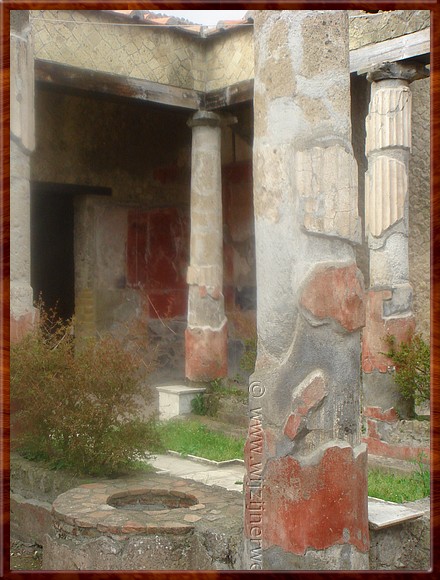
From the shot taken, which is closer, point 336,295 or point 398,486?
point 336,295

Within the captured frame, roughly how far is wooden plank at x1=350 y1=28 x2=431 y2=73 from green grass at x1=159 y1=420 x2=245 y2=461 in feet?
9.64

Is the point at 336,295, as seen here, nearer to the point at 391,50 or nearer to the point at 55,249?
the point at 391,50

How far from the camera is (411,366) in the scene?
5.39 metres

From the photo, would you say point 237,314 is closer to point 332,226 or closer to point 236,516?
point 236,516

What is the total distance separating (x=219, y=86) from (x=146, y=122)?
1943 mm

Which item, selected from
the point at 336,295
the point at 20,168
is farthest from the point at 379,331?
the point at 336,295

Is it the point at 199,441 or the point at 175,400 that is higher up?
the point at 175,400

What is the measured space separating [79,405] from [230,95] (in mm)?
3709

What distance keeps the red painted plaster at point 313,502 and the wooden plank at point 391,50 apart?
361cm

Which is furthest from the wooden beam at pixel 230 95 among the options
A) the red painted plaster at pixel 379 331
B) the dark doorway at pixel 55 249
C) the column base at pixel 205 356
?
the red painted plaster at pixel 379 331

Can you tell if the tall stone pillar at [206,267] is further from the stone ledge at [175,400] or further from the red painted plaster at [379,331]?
the red painted plaster at [379,331]

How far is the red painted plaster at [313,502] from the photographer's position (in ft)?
8.86

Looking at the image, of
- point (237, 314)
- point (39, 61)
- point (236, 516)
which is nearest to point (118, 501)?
point (236, 516)

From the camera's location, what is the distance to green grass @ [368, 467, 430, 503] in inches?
167
